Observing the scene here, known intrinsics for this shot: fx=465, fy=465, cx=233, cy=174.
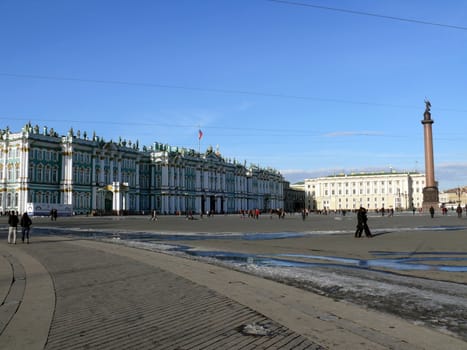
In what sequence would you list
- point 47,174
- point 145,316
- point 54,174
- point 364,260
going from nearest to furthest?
point 145,316, point 364,260, point 47,174, point 54,174

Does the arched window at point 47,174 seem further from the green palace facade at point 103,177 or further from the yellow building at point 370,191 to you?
the yellow building at point 370,191

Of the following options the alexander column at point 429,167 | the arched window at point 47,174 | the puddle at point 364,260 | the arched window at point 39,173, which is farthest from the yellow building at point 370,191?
the puddle at point 364,260

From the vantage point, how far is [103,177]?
89.6 m

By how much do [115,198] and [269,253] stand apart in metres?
76.2

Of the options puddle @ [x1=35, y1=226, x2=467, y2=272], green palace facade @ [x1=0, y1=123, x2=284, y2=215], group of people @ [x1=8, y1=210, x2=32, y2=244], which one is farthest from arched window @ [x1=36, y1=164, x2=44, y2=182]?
puddle @ [x1=35, y1=226, x2=467, y2=272]

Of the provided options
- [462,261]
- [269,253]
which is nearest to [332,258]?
[269,253]

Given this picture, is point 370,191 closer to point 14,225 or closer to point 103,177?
point 103,177

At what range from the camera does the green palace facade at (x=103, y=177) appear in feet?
253

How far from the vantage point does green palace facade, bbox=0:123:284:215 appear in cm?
7700

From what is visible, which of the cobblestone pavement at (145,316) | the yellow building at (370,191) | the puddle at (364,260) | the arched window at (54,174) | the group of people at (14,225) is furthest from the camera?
the yellow building at (370,191)

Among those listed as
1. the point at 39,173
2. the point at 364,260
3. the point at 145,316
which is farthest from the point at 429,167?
the point at 145,316

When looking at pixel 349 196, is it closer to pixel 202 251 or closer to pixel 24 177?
pixel 24 177

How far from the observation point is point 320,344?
554 cm

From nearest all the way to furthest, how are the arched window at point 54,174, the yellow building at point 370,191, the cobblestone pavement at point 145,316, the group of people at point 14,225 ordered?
1. the cobblestone pavement at point 145,316
2. the group of people at point 14,225
3. the arched window at point 54,174
4. the yellow building at point 370,191
